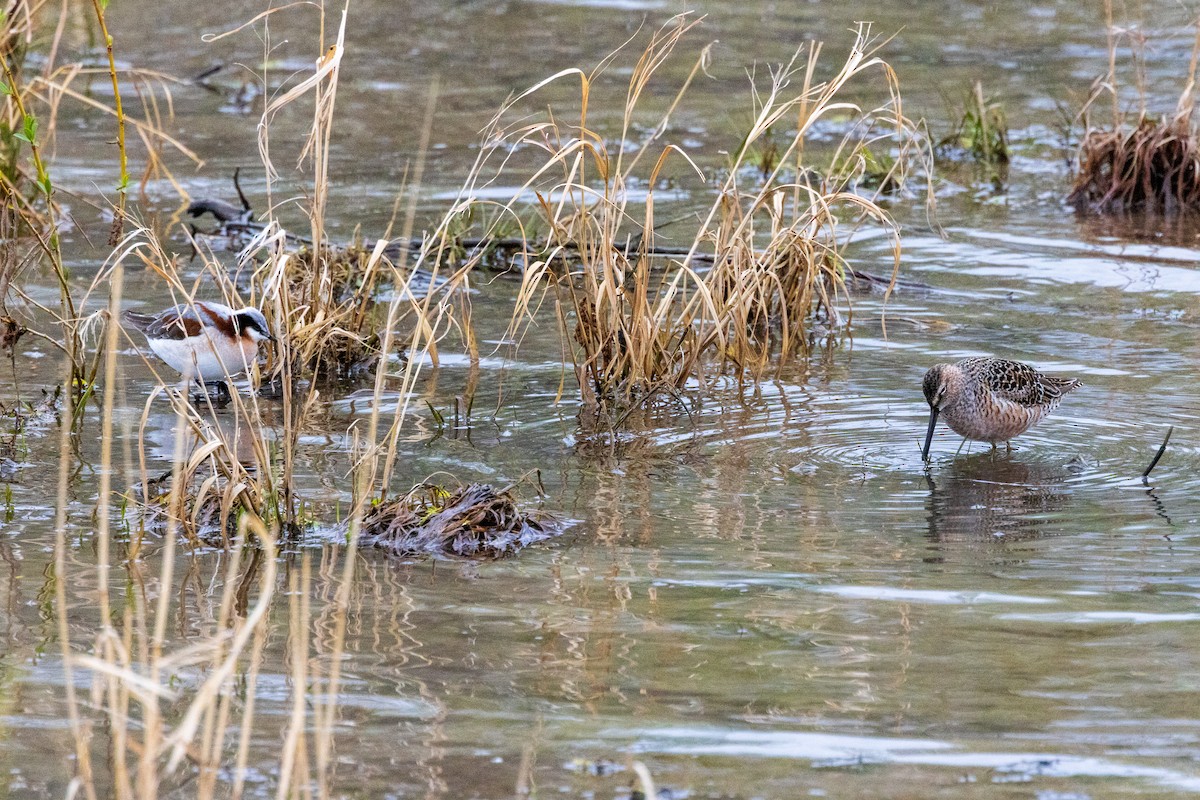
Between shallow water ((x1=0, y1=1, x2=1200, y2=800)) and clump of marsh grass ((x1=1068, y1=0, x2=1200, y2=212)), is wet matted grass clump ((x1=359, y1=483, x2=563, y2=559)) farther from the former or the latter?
clump of marsh grass ((x1=1068, y1=0, x2=1200, y2=212))

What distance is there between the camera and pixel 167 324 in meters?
8.61

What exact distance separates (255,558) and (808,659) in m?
2.19

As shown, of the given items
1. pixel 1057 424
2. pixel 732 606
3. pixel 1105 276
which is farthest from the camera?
pixel 1105 276

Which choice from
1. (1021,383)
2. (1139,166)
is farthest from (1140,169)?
(1021,383)

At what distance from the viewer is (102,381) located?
8.37 meters

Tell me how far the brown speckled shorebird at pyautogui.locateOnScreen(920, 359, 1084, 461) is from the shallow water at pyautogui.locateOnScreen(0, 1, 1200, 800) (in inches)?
7.7

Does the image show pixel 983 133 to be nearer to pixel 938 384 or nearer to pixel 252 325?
pixel 938 384

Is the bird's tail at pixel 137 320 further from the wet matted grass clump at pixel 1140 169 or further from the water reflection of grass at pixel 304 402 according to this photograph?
the wet matted grass clump at pixel 1140 169

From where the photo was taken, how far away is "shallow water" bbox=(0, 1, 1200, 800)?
14.8 feet

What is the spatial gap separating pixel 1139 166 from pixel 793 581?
7.88 metres

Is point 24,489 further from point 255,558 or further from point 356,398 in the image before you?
point 356,398

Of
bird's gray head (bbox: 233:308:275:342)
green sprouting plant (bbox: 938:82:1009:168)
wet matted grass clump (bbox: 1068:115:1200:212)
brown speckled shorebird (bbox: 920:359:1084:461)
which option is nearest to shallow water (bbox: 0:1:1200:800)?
brown speckled shorebird (bbox: 920:359:1084:461)

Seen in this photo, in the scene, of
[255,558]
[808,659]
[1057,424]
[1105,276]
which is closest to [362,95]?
[1105,276]

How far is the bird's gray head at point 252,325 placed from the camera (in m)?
8.15
